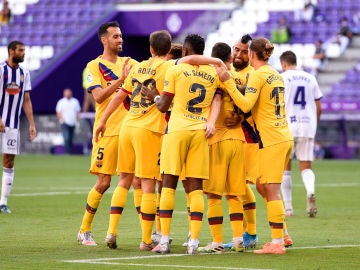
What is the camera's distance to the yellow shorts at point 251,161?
1135 cm

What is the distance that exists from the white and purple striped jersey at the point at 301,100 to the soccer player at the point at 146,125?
17.3ft

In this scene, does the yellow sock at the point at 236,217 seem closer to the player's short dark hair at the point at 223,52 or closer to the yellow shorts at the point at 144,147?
the yellow shorts at the point at 144,147

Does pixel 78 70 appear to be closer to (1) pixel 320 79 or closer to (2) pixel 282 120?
(1) pixel 320 79

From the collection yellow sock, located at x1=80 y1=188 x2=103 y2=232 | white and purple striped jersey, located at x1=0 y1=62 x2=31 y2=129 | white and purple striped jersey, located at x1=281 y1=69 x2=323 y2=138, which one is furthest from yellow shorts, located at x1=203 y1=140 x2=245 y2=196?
white and purple striped jersey, located at x1=0 y1=62 x2=31 y2=129

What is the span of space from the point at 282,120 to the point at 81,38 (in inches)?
1147

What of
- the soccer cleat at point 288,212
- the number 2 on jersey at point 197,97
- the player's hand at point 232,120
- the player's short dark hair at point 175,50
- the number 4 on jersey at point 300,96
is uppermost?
the player's short dark hair at point 175,50

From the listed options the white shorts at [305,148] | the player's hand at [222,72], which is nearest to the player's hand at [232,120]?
the player's hand at [222,72]

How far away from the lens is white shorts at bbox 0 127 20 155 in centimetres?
1620

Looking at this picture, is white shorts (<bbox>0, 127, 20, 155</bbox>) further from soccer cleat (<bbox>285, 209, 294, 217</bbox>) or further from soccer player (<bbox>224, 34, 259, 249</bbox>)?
soccer player (<bbox>224, 34, 259, 249</bbox>)

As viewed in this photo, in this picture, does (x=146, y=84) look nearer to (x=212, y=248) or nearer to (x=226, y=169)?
(x=226, y=169)

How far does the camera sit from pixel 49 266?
980cm

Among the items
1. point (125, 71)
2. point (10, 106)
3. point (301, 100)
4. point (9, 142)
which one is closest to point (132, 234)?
point (125, 71)

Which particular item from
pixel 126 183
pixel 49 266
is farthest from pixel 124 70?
pixel 49 266

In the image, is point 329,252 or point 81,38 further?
point 81,38
